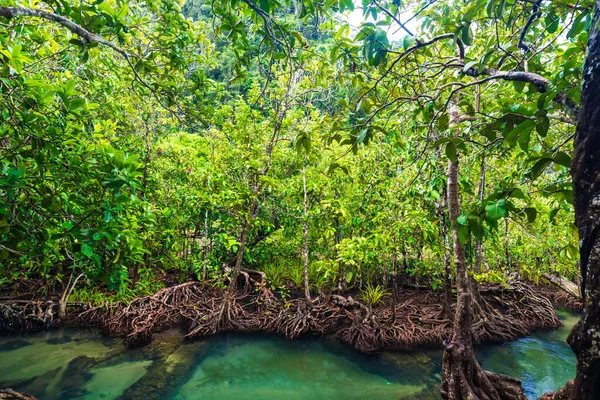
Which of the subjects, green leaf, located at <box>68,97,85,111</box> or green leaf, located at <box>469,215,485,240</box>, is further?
green leaf, located at <box>68,97,85,111</box>

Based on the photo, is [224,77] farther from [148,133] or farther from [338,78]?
[338,78]

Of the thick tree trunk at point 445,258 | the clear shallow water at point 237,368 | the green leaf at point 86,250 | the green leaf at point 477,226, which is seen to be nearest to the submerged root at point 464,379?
the clear shallow water at point 237,368

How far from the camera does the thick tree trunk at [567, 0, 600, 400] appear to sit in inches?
35.9

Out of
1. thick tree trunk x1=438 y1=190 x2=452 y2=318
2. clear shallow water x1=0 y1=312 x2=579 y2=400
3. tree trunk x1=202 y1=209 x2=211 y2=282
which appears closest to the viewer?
clear shallow water x1=0 y1=312 x2=579 y2=400

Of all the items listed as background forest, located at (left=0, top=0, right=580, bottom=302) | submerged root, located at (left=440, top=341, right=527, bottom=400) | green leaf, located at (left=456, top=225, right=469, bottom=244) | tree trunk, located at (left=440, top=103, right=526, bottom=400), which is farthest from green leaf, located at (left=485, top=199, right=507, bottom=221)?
submerged root, located at (left=440, top=341, right=527, bottom=400)

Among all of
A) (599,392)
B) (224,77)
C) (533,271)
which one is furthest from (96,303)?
(224,77)

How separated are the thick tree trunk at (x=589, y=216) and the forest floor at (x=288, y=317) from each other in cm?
535

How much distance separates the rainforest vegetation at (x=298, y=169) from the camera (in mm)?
1679

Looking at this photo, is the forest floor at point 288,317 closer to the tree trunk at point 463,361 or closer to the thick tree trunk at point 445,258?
the thick tree trunk at point 445,258

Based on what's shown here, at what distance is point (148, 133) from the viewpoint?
684 cm

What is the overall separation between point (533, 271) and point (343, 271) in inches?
268

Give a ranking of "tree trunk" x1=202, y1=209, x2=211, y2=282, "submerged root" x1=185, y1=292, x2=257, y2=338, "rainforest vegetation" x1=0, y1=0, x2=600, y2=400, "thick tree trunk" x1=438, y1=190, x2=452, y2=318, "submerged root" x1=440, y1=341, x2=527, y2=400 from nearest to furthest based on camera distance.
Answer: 1. "rainforest vegetation" x1=0, y1=0, x2=600, y2=400
2. "submerged root" x1=440, y1=341, x2=527, y2=400
3. "thick tree trunk" x1=438, y1=190, x2=452, y2=318
4. "submerged root" x1=185, y1=292, x2=257, y2=338
5. "tree trunk" x1=202, y1=209, x2=211, y2=282

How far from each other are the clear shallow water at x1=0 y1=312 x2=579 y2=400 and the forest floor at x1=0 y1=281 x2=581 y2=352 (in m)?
0.23

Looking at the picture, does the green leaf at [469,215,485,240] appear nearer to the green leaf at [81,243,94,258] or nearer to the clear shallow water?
the green leaf at [81,243,94,258]
